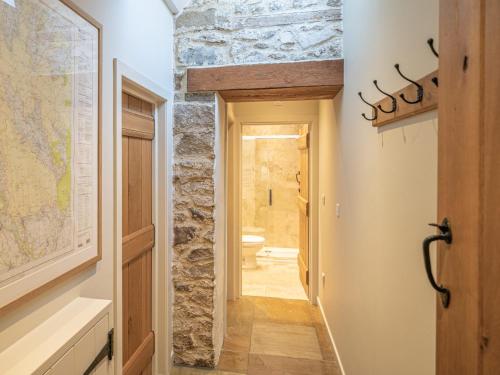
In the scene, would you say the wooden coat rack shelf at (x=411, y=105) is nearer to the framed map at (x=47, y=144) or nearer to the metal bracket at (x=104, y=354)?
the framed map at (x=47, y=144)

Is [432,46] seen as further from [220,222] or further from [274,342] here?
[274,342]

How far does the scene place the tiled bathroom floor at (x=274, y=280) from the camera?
3.49 meters

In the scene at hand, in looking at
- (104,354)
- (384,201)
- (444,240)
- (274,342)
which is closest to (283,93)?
(384,201)

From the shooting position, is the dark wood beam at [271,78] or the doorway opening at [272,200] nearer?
the dark wood beam at [271,78]

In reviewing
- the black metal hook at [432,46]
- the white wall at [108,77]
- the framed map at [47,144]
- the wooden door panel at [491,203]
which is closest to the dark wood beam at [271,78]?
the white wall at [108,77]

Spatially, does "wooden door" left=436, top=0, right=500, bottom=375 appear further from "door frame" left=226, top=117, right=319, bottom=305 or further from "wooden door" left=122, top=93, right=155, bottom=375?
"door frame" left=226, top=117, right=319, bottom=305

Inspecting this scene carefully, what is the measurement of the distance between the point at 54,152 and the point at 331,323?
238 cm

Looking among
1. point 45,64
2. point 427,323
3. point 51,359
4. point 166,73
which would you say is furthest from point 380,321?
point 166,73

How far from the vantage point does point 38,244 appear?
0.90 meters

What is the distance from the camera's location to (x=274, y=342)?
8.14 ft

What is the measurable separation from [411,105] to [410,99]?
2 centimetres

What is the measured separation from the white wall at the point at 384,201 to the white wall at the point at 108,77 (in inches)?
46.4

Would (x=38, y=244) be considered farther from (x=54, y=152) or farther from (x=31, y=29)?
(x=31, y=29)

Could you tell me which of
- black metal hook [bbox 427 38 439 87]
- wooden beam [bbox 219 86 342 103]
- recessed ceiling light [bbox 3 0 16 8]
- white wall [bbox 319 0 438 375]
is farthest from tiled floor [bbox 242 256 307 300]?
recessed ceiling light [bbox 3 0 16 8]
